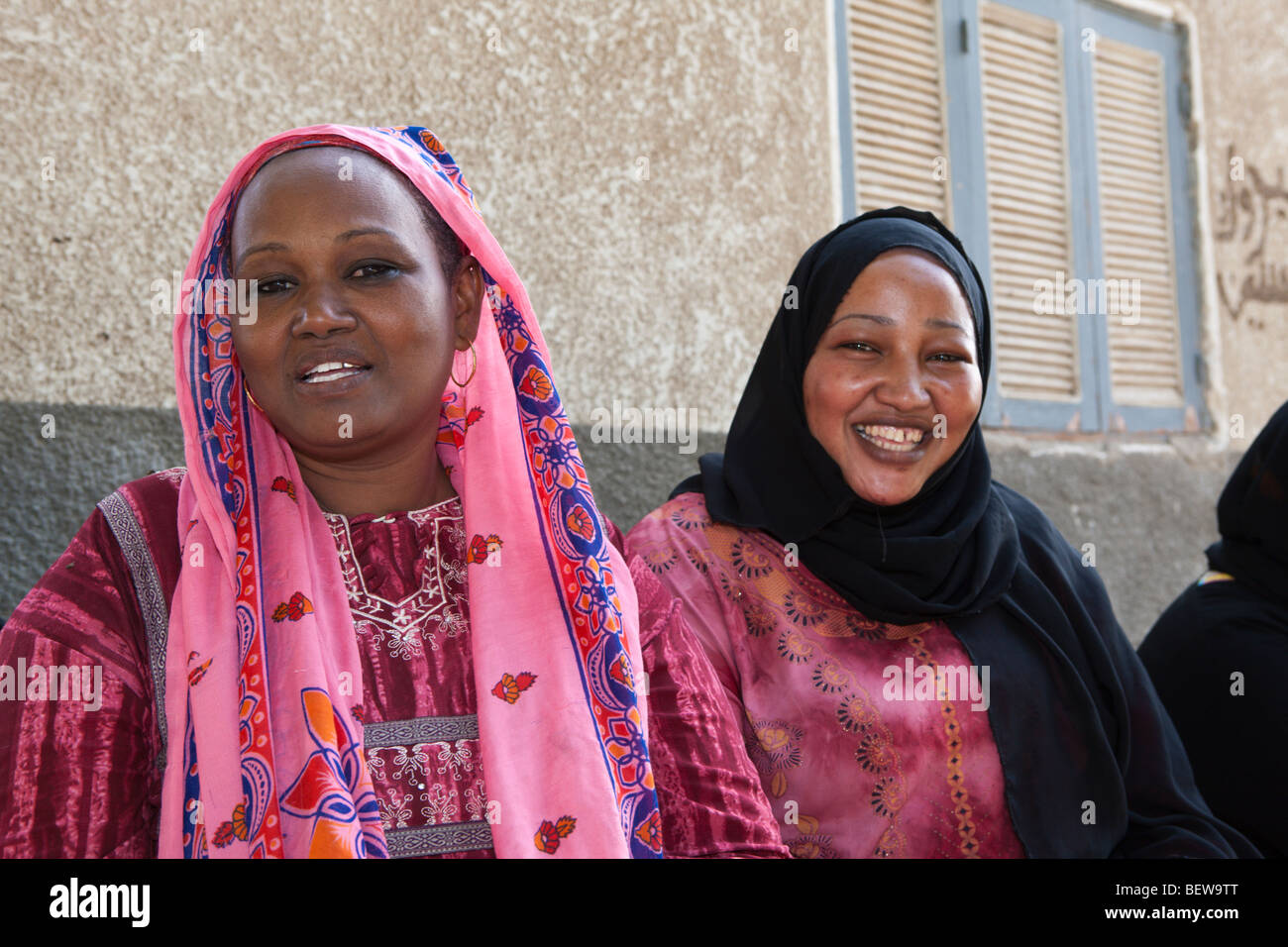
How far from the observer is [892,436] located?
2551mm

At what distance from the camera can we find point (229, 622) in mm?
1748

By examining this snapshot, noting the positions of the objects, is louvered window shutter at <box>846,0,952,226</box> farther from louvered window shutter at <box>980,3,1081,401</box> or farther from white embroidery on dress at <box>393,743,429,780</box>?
white embroidery on dress at <box>393,743,429,780</box>

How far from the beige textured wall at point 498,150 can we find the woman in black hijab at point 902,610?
0.93 m

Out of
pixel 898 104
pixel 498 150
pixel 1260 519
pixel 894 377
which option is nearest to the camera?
pixel 894 377

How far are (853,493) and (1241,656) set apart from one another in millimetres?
1037

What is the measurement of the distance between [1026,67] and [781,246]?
61.2 inches

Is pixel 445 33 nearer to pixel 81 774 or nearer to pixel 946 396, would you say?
pixel 946 396

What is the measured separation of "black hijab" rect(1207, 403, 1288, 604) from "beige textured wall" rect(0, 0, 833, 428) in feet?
4.34

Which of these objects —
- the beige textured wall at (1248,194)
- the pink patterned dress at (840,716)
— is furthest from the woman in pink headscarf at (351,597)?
the beige textured wall at (1248,194)

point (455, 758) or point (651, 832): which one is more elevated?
point (455, 758)

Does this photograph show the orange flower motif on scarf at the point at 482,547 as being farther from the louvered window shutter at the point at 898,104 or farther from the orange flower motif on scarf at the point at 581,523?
the louvered window shutter at the point at 898,104

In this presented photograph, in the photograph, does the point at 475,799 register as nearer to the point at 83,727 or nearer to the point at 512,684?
the point at 512,684

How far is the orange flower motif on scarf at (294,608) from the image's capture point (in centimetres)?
178

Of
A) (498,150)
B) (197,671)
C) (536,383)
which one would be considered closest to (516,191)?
(498,150)
